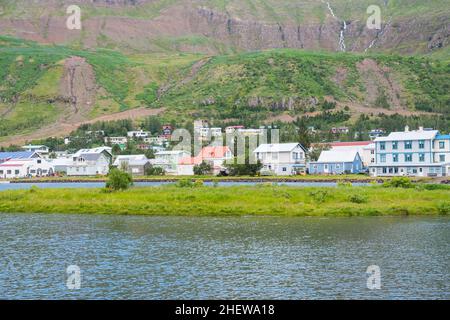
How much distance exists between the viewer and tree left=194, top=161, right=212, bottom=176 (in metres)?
92.8

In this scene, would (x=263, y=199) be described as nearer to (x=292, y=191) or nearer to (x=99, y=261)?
(x=292, y=191)

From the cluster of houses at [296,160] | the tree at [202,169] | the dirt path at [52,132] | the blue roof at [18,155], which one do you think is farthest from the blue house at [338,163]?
the dirt path at [52,132]

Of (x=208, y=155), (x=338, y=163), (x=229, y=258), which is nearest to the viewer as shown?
→ (x=229, y=258)

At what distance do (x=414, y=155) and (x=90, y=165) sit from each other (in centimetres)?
5779

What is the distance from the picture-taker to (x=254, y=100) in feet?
648

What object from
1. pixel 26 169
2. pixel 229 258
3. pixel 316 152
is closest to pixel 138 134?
pixel 26 169

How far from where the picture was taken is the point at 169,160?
106000mm

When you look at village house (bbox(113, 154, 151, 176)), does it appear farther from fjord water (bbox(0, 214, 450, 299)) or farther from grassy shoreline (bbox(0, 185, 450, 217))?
fjord water (bbox(0, 214, 450, 299))

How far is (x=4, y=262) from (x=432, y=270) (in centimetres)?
1835

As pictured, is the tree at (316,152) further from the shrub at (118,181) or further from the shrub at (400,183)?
the shrub at (118,181)

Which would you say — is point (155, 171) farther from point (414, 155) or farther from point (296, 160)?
point (414, 155)

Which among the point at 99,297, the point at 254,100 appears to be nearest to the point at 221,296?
the point at 99,297
